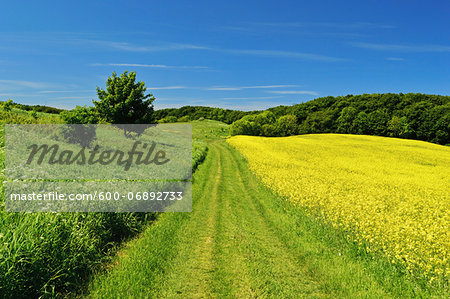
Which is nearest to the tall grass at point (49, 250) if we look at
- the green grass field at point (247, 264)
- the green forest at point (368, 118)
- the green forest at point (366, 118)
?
the green grass field at point (247, 264)

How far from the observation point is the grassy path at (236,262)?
17.8ft

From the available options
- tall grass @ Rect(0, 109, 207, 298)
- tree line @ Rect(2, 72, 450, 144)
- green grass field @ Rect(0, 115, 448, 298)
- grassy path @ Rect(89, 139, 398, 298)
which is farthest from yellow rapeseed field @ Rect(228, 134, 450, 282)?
tree line @ Rect(2, 72, 450, 144)

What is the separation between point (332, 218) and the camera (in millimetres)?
9453

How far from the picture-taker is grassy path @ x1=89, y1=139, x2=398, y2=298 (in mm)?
5422

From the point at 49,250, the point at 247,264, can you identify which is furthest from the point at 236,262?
the point at 49,250

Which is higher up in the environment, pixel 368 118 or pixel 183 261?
pixel 368 118

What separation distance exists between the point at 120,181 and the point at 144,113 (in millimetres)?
27167

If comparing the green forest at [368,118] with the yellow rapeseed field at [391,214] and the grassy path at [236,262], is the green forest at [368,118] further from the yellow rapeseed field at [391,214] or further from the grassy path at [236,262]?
the grassy path at [236,262]

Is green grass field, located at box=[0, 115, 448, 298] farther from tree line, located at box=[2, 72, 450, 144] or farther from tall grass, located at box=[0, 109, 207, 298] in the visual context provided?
tree line, located at box=[2, 72, 450, 144]

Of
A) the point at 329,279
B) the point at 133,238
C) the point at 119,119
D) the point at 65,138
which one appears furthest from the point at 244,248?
the point at 119,119

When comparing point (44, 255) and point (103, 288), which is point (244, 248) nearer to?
point (103, 288)

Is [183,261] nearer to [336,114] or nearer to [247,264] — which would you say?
[247,264]

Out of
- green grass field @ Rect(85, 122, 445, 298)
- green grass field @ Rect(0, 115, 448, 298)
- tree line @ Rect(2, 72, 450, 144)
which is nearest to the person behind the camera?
green grass field @ Rect(0, 115, 448, 298)

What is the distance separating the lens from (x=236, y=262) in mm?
6723
